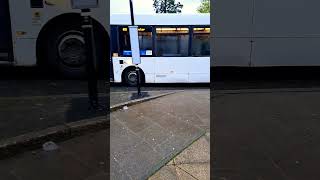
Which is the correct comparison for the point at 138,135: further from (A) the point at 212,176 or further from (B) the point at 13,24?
(B) the point at 13,24

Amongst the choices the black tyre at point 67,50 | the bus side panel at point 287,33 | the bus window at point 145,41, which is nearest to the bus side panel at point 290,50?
the bus side panel at point 287,33

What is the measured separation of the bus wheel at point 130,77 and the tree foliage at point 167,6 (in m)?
0.48

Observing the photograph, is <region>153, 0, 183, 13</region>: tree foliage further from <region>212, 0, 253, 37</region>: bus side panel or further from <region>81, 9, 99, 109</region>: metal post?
<region>81, 9, 99, 109</region>: metal post

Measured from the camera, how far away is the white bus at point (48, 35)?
17.0 feet

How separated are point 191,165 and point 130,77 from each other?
4.32 feet

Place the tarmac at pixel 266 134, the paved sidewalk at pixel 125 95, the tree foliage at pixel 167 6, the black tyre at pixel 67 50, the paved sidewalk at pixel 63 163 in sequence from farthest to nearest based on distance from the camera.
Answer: the black tyre at pixel 67 50 → the tarmac at pixel 266 134 → the paved sidewalk at pixel 63 163 → the paved sidewalk at pixel 125 95 → the tree foliage at pixel 167 6

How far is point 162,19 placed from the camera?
8.86 ft

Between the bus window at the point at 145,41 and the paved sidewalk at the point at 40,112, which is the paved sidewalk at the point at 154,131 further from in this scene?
the paved sidewalk at the point at 40,112

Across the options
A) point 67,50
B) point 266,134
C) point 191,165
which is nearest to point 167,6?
point 191,165

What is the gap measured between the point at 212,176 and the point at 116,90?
1.29m

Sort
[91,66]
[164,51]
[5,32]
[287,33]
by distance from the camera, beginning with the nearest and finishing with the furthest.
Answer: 1. [164,51]
2. [287,33]
3. [91,66]
4. [5,32]

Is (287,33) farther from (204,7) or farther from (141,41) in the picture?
(141,41)

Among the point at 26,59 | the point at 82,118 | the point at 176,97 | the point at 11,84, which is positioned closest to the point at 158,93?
the point at 176,97

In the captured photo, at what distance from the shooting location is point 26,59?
Answer: 5395 mm
